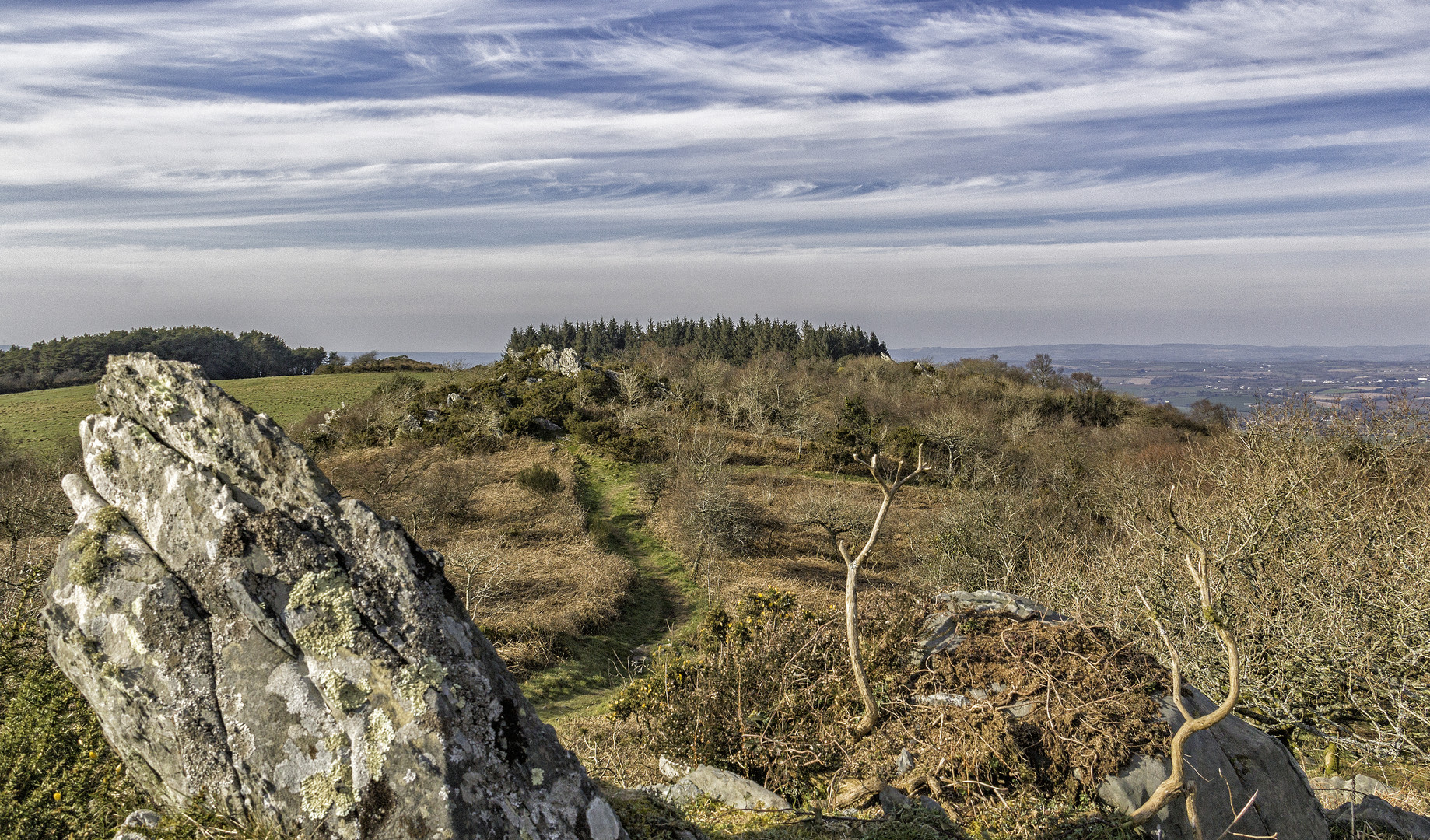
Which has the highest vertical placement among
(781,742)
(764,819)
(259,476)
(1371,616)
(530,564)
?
(259,476)

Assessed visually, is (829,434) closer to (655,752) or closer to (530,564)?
(530,564)

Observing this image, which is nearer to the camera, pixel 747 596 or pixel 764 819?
pixel 764 819

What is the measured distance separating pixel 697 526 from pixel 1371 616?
61.2 feet

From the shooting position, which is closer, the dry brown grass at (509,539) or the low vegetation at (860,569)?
the low vegetation at (860,569)

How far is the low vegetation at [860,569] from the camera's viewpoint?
5734 millimetres

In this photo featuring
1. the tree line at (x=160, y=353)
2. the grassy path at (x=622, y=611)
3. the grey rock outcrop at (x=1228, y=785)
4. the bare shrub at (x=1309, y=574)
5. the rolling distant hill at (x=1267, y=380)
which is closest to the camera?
the grey rock outcrop at (x=1228, y=785)

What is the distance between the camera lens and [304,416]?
44.2 m

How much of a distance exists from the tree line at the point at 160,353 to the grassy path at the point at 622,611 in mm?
35242

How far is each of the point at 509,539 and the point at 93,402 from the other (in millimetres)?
37634

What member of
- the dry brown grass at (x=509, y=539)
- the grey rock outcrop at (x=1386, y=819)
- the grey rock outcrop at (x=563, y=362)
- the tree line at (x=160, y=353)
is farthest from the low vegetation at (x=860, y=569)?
the tree line at (x=160, y=353)

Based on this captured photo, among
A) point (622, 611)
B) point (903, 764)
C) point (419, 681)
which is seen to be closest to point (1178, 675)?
point (903, 764)

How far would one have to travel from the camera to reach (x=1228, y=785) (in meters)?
5.50

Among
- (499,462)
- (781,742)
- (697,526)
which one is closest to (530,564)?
(697,526)

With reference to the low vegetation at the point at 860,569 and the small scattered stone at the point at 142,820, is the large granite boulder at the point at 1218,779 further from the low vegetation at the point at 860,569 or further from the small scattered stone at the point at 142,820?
the small scattered stone at the point at 142,820
